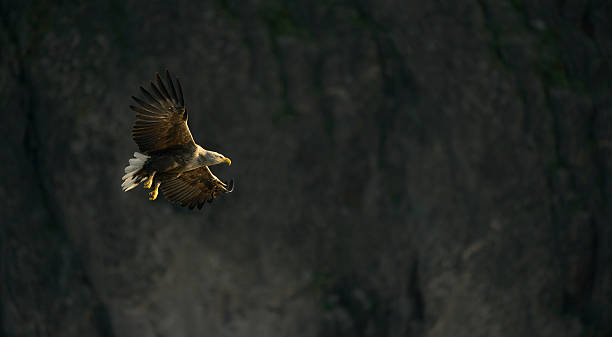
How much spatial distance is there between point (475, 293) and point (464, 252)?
2.27ft

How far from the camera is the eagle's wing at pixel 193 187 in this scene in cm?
480

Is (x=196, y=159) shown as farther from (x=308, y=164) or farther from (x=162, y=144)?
(x=308, y=164)

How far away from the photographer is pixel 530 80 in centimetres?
1010

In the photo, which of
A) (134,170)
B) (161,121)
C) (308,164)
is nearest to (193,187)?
(134,170)

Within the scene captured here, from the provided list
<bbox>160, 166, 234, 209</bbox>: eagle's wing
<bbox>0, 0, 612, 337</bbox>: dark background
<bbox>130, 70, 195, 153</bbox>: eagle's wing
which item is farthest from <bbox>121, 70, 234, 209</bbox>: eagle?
<bbox>0, 0, 612, 337</bbox>: dark background

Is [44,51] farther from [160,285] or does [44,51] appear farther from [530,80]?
[530,80]

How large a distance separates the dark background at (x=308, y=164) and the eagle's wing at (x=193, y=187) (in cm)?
450

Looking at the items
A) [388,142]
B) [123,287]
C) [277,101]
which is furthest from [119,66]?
[388,142]

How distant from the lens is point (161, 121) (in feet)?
13.5

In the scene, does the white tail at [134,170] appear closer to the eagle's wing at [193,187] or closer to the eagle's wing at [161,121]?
the eagle's wing at [161,121]

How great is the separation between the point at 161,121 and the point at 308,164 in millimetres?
5660

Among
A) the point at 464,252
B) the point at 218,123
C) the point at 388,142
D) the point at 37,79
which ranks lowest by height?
the point at 464,252

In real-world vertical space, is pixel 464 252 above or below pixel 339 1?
below

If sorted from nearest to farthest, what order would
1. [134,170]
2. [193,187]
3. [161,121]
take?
1. [161,121]
2. [134,170]
3. [193,187]
